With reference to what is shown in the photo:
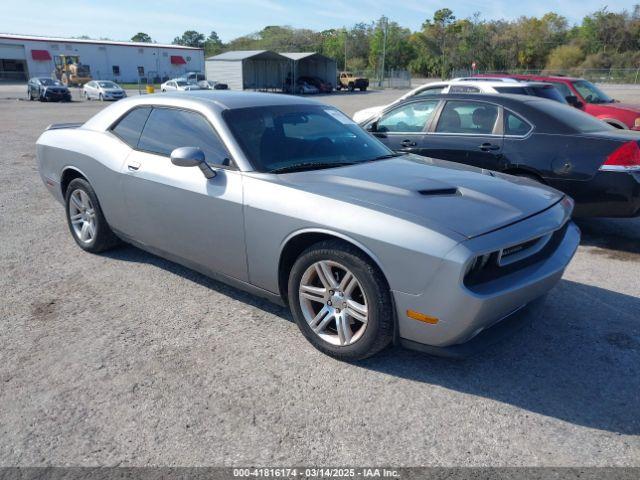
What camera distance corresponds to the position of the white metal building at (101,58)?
59.1 metres

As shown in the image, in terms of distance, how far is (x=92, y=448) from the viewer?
2.49 metres

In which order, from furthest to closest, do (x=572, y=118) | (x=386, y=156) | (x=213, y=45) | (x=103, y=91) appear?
1. (x=213, y=45)
2. (x=103, y=91)
3. (x=572, y=118)
4. (x=386, y=156)

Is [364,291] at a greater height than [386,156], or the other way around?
[386,156]

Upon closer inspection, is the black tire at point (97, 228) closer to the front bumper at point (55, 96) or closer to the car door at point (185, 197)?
the car door at point (185, 197)

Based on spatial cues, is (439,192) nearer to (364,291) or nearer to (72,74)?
(364,291)

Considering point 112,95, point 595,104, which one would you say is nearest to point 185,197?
point 595,104

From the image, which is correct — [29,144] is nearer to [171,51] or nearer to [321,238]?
[321,238]

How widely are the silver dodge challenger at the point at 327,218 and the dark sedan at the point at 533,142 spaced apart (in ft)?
5.99

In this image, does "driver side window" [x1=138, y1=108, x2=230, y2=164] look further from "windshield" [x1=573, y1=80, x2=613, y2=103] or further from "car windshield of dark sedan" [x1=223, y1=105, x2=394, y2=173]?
"windshield" [x1=573, y1=80, x2=613, y2=103]

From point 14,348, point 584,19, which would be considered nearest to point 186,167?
point 14,348

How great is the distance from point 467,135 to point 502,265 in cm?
351

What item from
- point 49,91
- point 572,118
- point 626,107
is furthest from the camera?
point 49,91

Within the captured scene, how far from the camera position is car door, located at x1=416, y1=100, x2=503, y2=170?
231 inches

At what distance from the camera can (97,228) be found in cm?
483
